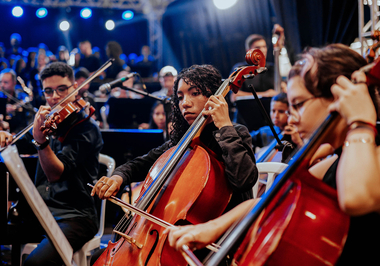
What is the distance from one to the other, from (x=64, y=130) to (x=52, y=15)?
478 inches

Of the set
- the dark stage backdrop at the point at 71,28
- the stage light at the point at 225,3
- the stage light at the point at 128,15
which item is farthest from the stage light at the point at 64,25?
the stage light at the point at 225,3

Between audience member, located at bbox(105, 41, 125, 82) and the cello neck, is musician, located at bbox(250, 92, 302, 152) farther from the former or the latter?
audience member, located at bbox(105, 41, 125, 82)

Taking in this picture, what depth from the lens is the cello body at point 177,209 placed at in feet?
4.60

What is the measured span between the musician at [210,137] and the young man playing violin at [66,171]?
1.44 feet

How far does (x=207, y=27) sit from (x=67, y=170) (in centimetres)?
837

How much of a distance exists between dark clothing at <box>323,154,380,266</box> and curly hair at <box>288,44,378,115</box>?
355 millimetres

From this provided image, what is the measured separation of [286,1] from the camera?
18.3 feet

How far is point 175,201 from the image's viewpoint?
4.96 ft

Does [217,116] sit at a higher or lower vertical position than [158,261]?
higher

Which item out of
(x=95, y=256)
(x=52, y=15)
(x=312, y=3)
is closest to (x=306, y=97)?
(x=95, y=256)

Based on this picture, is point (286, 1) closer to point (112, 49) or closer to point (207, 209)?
point (112, 49)

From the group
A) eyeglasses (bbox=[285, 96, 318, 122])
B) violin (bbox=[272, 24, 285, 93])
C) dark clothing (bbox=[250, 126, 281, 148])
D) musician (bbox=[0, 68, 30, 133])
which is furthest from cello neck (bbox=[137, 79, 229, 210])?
musician (bbox=[0, 68, 30, 133])

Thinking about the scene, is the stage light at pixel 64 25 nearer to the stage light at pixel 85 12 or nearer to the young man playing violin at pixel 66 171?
the stage light at pixel 85 12

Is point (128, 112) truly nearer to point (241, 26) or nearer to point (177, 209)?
point (177, 209)
